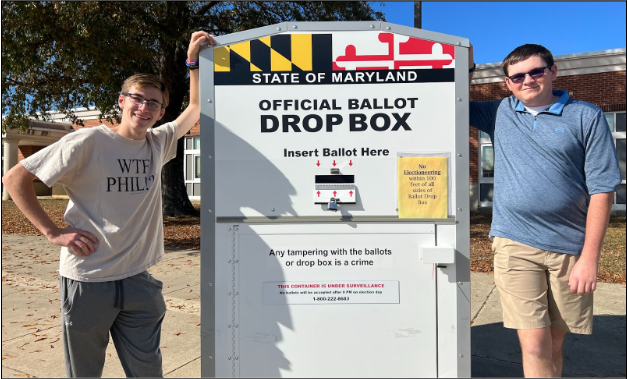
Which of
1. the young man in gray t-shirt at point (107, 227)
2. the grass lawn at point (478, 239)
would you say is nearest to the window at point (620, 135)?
the grass lawn at point (478, 239)

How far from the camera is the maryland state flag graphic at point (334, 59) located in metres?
2.33

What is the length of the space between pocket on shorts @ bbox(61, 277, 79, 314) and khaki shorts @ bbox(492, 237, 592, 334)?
7.15 ft

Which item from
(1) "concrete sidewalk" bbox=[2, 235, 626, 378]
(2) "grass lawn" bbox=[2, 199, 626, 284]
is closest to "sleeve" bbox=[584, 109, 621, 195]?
(1) "concrete sidewalk" bbox=[2, 235, 626, 378]

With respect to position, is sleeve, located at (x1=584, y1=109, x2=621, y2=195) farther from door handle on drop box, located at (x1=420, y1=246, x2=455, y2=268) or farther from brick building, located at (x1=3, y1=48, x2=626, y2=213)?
brick building, located at (x1=3, y1=48, x2=626, y2=213)

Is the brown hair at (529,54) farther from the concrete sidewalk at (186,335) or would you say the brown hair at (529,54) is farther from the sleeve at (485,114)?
the concrete sidewalk at (186,335)

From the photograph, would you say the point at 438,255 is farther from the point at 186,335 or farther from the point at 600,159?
the point at 186,335

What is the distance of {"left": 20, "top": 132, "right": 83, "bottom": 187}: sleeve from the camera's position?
219cm

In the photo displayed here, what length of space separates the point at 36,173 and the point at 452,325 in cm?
217

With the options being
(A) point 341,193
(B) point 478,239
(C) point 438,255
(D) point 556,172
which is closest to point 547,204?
(D) point 556,172

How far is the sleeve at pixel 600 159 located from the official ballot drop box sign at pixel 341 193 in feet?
1.91

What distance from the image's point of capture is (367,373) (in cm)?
235

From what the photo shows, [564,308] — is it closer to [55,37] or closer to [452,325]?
[452,325]

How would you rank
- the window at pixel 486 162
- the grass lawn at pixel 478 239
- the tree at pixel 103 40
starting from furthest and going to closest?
the window at pixel 486 162
the tree at pixel 103 40
the grass lawn at pixel 478 239

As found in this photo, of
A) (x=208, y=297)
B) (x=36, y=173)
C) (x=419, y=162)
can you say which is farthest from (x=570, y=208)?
(x=36, y=173)
